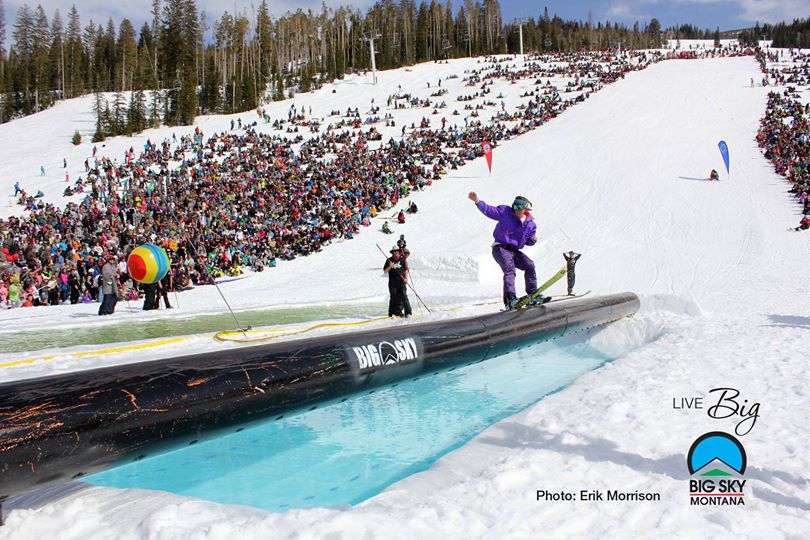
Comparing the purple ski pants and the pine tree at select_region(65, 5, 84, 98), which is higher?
the pine tree at select_region(65, 5, 84, 98)

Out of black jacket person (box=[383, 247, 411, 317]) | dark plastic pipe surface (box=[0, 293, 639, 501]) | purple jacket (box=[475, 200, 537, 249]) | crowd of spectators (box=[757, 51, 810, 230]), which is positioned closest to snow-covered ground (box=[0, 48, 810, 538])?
dark plastic pipe surface (box=[0, 293, 639, 501])

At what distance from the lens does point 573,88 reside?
2109 inches

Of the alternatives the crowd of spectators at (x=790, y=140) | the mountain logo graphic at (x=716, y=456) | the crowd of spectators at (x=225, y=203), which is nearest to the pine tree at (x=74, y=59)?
the crowd of spectators at (x=225, y=203)

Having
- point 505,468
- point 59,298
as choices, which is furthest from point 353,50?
point 505,468

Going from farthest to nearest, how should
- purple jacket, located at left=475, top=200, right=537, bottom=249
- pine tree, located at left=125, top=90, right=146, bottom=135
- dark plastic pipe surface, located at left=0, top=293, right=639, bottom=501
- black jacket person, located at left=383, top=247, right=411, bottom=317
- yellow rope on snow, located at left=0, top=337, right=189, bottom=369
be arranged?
pine tree, located at left=125, top=90, right=146, bottom=135 < black jacket person, located at left=383, top=247, right=411, bottom=317 < purple jacket, located at left=475, top=200, right=537, bottom=249 < yellow rope on snow, located at left=0, top=337, right=189, bottom=369 < dark plastic pipe surface, located at left=0, top=293, right=639, bottom=501

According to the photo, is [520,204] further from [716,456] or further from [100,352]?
[100,352]

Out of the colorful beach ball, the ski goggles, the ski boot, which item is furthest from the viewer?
the colorful beach ball

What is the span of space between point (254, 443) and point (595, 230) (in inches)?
871

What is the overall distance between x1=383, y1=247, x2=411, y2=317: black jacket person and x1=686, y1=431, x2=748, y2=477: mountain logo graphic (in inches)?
310

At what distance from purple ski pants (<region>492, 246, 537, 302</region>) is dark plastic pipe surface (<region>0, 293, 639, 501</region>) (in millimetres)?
2748

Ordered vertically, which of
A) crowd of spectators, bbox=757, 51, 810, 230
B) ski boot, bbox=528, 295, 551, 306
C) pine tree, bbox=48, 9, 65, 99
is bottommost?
ski boot, bbox=528, 295, 551, 306

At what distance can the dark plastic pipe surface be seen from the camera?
108 inches

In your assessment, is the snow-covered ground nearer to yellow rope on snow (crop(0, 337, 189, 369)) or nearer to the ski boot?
yellow rope on snow (crop(0, 337, 189, 369))

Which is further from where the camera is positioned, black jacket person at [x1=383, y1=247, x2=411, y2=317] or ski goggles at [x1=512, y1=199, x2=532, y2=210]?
black jacket person at [x1=383, y1=247, x2=411, y2=317]
